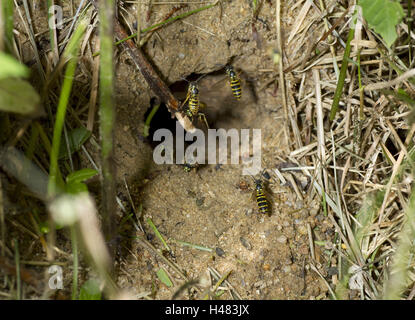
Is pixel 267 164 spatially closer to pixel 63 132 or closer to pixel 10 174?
pixel 63 132

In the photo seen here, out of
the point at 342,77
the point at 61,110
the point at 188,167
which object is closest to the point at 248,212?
the point at 188,167

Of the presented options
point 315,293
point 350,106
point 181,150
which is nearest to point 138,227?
point 181,150

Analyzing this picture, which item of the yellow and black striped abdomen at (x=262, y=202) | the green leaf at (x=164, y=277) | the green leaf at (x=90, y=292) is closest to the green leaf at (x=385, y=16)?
the yellow and black striped abdomen at (x=262, y=202)

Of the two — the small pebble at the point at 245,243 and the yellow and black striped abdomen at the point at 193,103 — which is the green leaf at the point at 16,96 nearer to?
the yellow and black striped abdomen at the point at 193,103

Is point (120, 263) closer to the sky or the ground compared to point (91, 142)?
closer to the ground

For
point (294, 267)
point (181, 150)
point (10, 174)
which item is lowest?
point (294, 267)

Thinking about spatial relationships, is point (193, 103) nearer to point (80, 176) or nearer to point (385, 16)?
point (80, 176)
